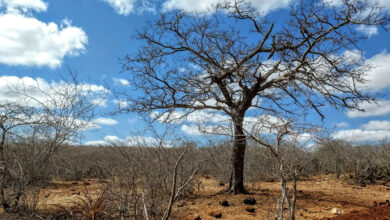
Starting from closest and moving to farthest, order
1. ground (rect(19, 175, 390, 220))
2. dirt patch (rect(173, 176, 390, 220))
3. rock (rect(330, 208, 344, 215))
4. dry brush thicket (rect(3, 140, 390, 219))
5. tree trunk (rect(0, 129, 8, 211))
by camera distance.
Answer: dry brush thicket (rect(3, 140, 390, 219)) → tree trunk (rect(0, 129, 8, 211)) → ground (rect(19, 175, 390, 220)) → dirt patch (rect(173, 176, 390, 220)) → rock (rect(330, 208, 344, 215))

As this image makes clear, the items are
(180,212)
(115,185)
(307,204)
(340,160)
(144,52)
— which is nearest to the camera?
(115,185)

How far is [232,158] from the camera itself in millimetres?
10906

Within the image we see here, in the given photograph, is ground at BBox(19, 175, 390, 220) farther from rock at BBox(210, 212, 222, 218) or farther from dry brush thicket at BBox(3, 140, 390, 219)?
dry brush thicket at BBox(3, 140, 390, 219)

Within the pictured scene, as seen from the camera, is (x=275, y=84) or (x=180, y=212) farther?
(x=275, y=84)

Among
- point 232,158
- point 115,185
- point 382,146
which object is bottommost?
point 115,185

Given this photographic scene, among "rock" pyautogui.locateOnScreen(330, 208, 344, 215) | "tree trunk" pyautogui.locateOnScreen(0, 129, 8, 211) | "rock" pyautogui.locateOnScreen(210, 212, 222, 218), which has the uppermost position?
"tree trunk" pyautogui.locateOnScreen(0, 129, 8, 211)

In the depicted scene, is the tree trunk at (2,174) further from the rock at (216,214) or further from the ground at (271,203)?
the rock at (216,214)

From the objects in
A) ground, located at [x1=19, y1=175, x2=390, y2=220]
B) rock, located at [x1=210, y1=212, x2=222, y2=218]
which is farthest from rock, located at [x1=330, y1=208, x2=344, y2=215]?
rock, located at [x1=210, y1=212, x2=222, y2=218]

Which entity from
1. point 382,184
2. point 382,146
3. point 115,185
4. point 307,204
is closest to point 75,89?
point 115,185

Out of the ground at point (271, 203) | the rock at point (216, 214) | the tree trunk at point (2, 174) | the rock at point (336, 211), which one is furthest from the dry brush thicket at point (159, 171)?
the rock at point (336, 211)

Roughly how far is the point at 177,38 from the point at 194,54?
2.74 ft

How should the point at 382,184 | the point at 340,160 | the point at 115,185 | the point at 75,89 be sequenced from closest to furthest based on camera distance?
1. the point at 115,185
2. the point at 75,89
3. the point at 382,184
4. the point at 340,160

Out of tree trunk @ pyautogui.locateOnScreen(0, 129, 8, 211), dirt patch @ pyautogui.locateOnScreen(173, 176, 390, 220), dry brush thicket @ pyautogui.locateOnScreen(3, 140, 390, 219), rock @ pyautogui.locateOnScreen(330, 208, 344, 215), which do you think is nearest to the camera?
dry brush thicket @ pyautogui.locateOnScreen(3, 140, 390, 219)

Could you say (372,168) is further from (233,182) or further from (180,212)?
(180,212)
